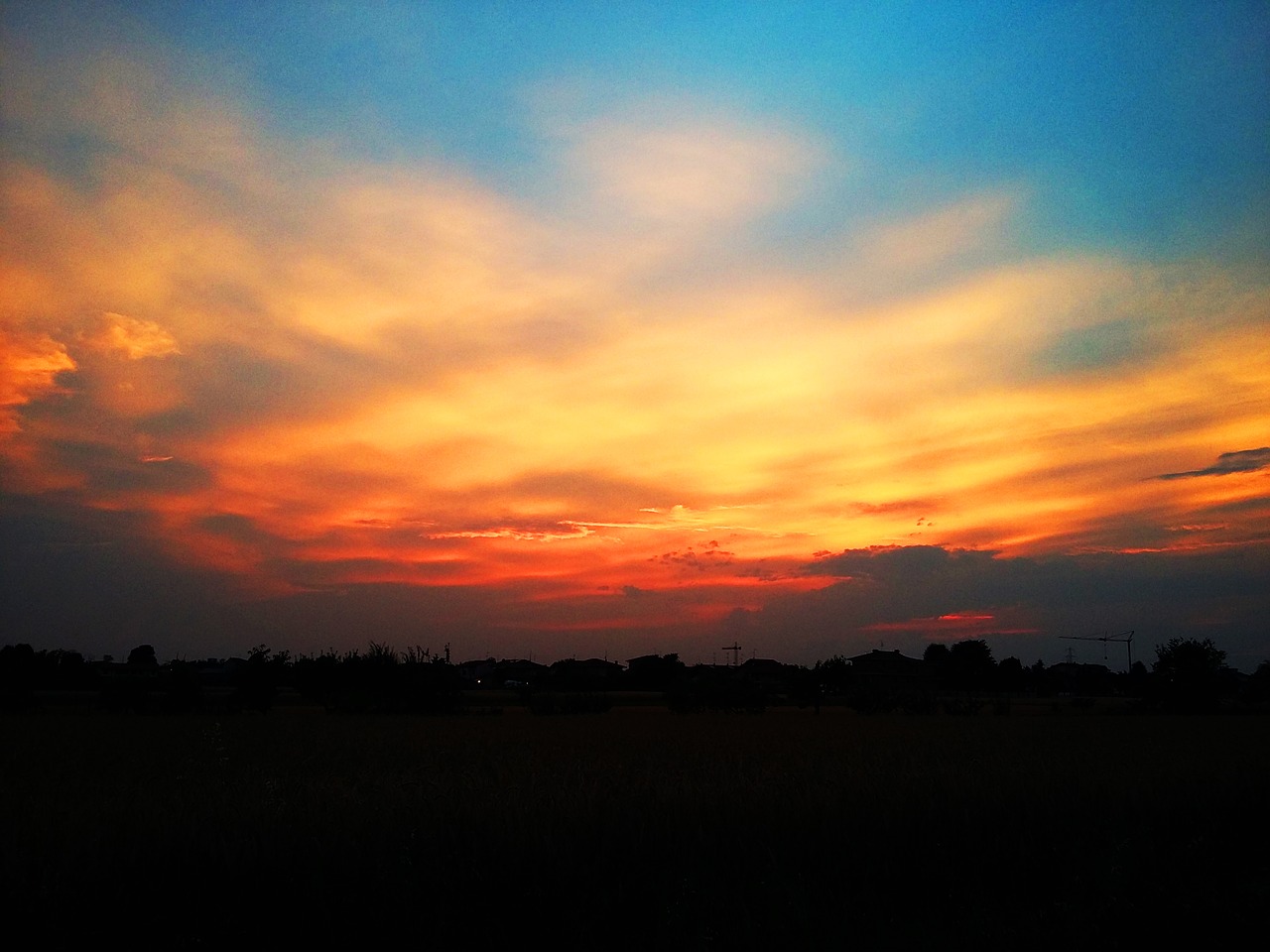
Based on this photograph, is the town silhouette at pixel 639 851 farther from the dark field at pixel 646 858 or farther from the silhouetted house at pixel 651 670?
the silhouetted house at pixel 651 670

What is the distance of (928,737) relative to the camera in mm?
33250

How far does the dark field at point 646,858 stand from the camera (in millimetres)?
9719

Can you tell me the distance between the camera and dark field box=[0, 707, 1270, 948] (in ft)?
31.9

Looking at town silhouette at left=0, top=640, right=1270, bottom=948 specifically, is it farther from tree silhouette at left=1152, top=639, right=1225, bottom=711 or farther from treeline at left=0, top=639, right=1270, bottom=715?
tree silhouette at left=1152, top=639, right=1225, bottom=711

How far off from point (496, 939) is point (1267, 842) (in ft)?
41.9

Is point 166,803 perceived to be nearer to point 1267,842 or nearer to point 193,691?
point 1267,842

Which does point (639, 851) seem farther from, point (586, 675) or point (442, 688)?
point (586, 675)

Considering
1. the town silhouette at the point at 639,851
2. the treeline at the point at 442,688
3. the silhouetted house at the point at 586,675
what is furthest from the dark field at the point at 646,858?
the silhouetted house at the point at 586,675

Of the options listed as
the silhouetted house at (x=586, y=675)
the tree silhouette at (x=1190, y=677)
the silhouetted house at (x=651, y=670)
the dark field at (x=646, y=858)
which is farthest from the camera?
the silhouetted house at (x=651, y=670)

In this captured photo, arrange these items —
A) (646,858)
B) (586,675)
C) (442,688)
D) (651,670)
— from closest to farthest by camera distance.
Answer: (646,858), (442,688), (586,675), (651,670)

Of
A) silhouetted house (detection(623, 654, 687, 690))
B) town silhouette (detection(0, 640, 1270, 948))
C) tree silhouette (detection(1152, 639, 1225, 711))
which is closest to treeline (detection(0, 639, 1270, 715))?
tree silhouette (detection(1152, 639, 1225, 711))

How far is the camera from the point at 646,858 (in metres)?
11.6

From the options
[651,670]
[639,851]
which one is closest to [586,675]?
[651,670]

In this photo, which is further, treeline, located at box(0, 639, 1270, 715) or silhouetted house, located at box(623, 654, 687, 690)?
silhouetted house, located at box(623, 654, 687, 690)
